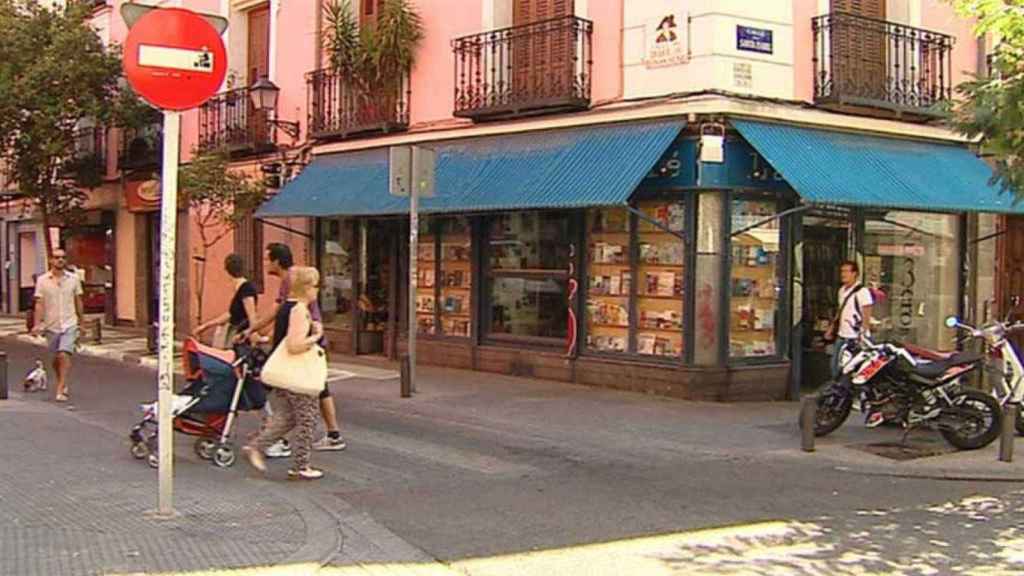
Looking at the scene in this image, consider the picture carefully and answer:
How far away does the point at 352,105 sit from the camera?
56.1ft

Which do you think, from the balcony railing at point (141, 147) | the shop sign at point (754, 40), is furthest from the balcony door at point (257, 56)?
the shop sign at point (754, 40)

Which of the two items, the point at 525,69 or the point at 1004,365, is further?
the point at 525,69

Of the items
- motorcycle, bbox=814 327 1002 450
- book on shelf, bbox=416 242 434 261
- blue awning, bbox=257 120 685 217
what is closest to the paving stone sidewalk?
motorcycle, bbox=814 327 1002 450

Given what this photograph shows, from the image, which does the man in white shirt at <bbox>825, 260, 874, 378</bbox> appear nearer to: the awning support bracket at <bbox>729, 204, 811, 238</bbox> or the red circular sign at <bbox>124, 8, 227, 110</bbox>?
the awning support bracket at <bbox>729, 204, 811, 238</bbox>

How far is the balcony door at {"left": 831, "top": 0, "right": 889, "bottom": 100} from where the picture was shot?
1329 centimetres

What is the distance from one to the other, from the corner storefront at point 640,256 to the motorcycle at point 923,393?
7.80ft

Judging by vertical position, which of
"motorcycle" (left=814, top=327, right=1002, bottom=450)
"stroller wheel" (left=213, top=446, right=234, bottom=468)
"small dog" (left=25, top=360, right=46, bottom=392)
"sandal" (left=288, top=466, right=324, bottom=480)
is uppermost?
"motorcycle" (left=814, top=327, right=1002, bottom=450)

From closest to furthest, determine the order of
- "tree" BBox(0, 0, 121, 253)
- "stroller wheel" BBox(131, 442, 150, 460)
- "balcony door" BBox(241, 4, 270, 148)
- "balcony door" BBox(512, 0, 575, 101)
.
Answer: "stroller wheel" BBox(131, 442, 150, 460) → "balcony door" BBox(512, 0, 575, 101) → "balcony door" BBox(241, 4, 270, 148) → "tree" BBox(0, 0, 121, 253)

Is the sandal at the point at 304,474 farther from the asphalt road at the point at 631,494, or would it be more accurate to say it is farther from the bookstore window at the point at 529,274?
the bookstore window at the point at 529,274

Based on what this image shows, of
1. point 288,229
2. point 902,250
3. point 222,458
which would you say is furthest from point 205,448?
point 902,250

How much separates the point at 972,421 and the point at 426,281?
865 centimetres

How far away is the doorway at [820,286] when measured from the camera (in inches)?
547

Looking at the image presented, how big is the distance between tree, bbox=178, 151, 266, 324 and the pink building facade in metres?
0.66

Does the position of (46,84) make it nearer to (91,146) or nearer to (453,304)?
(91,146)
